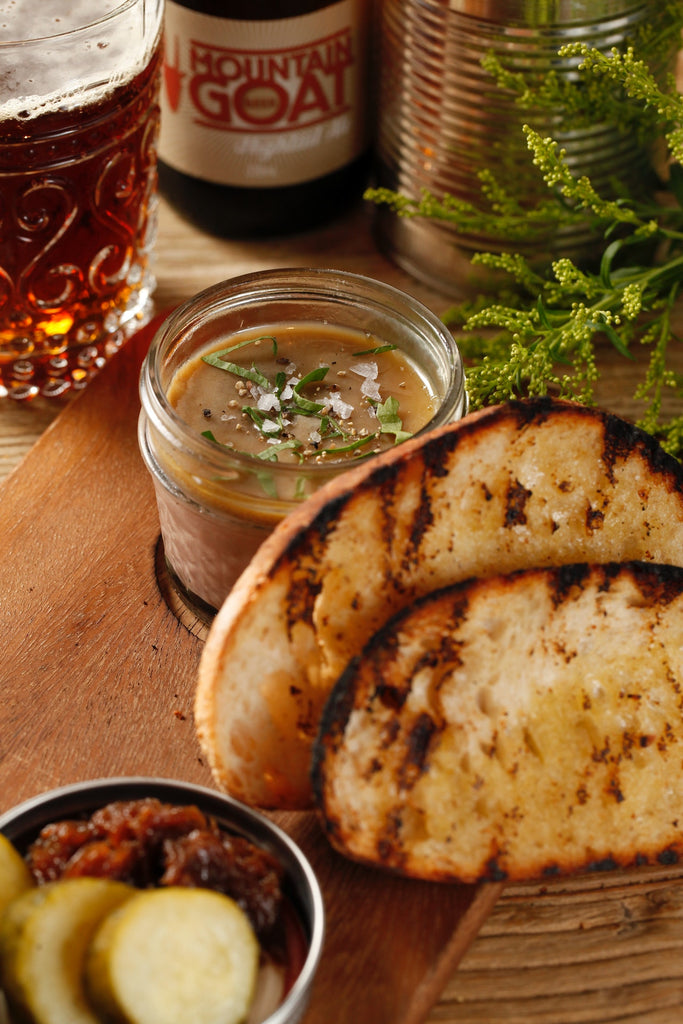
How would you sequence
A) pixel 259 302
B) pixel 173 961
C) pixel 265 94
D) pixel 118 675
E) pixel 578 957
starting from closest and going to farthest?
pixel 173 961 < pixel 578 957 < pixel 118 675 < pixel 259 302 < pixel 265 94

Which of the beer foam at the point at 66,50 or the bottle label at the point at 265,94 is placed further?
the bottle label at the point at 265,94

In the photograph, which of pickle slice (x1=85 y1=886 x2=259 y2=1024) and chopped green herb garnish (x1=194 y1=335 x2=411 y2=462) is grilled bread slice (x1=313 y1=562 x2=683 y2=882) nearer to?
pickle slice (x1=85 y1=886 x2=259 y2=1024)

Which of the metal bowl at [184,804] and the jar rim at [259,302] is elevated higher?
the jar rim at [259,302]

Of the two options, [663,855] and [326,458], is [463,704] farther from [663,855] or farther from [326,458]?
[326,458]

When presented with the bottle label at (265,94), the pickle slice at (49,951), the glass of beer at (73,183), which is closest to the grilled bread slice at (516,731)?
the pickle slice at (49,951)

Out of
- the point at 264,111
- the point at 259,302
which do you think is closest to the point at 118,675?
the point at 259,302

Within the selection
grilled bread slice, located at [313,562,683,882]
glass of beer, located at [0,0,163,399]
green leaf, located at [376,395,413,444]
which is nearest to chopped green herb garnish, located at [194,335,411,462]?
green leaf, located at [376,395,413,444]

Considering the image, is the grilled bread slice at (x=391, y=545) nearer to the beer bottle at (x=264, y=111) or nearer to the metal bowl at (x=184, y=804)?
the metal bowl at (x=184, y=804)

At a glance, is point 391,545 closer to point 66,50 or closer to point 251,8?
point 66,50
